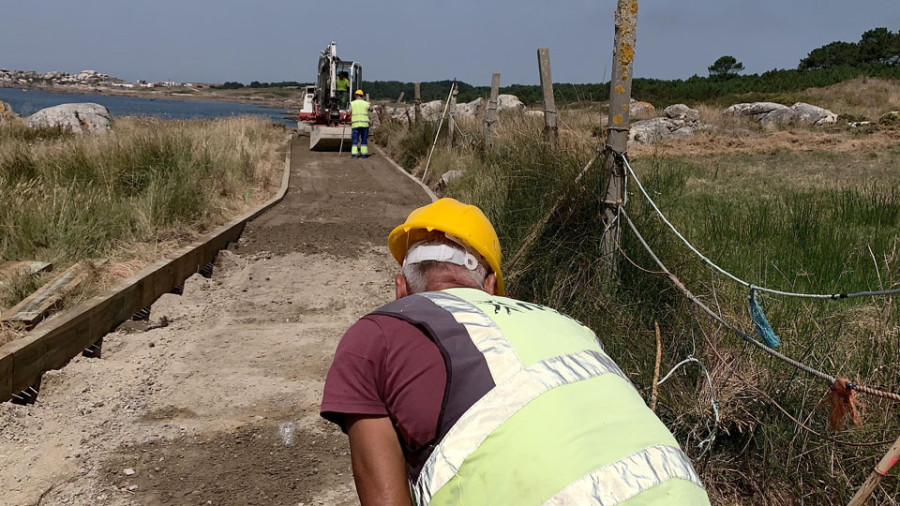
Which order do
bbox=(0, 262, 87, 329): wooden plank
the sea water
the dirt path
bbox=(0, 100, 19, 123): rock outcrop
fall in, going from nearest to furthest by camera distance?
the dirt path → bbox=(0, 262, 87, 329): wooden plank → bbox=(0, 100, 19, 123): rock outcrop → the sea water

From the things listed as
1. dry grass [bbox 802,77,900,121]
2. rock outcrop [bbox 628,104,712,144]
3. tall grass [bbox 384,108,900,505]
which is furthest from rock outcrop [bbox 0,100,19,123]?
dry grass [bbox 802,77,900,121]

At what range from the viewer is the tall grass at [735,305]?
129 inches

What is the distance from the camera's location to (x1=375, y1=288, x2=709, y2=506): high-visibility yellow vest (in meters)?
1.48

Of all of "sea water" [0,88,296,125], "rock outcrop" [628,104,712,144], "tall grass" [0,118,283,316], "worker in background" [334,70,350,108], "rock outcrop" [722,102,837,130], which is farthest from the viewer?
"sea water" [0,88,296,125]

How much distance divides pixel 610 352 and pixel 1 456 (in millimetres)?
3208

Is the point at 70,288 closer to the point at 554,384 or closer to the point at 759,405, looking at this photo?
the point at 759,405

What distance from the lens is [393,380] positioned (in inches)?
66.4

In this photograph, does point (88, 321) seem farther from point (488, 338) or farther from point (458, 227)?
point (488, 338)

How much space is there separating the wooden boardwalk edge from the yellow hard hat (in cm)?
336

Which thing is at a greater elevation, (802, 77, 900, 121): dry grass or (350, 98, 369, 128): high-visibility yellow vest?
(802, 77, 900, 121): dry grass

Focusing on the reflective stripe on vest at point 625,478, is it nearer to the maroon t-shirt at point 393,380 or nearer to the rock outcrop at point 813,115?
the maroon t-shirt at point 393,380

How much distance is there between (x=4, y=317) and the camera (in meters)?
5.28

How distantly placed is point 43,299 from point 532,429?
519 centimetres

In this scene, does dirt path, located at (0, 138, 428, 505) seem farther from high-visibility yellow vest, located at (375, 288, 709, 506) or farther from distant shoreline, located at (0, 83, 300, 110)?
distant shoreline, located at (0, 83, 300, 110)
